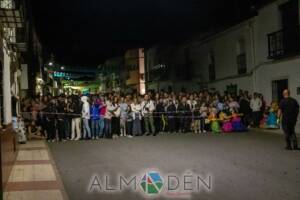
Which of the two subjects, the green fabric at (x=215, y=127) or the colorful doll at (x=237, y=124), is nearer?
the colorful doll at (x=237, y=124)

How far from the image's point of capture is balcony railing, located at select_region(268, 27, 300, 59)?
23458 mm

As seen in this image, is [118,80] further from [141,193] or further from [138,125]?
[141,193]

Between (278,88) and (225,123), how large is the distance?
5426 millimetres

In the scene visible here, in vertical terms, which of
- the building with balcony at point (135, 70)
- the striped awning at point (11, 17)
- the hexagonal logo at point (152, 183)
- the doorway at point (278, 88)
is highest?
the building with balcony at point (135, 70)

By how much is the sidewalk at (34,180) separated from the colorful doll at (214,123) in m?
9.04

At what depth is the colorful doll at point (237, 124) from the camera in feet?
70.2

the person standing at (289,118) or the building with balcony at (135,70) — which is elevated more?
the building with balcony at (135,70)

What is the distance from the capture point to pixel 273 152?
13.7 meters

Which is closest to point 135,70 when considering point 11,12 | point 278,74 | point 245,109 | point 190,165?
point 278,74

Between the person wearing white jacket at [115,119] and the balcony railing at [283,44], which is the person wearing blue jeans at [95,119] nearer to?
the person wearing white jacket at [115,119]

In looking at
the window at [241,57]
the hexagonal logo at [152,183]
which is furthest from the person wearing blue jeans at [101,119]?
the window at [241,57]

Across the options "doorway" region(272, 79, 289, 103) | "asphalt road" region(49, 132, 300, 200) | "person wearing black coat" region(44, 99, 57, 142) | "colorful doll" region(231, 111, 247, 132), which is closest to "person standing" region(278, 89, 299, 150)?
"asphalt road" region(49, 132, 300, 200)

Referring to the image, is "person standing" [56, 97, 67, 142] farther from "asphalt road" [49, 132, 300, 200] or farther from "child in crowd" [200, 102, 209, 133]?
"child in crowd" [200, 102, 209, 133]

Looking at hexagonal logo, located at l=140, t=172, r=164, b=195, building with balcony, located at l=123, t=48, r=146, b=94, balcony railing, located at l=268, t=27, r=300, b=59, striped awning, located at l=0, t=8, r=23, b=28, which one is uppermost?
building with balcony, located at l=123, t=48, r=146, b=94
